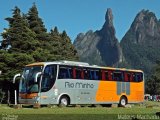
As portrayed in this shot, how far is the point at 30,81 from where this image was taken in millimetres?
25906

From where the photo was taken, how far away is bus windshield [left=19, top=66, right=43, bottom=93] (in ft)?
83.7

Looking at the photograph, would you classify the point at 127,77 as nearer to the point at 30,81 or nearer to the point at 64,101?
the point at 64,101

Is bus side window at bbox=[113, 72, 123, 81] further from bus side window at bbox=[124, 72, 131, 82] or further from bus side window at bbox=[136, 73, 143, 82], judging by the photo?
bus side window at bbox=[136, 73, 143, 82]

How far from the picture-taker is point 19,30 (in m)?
41.7

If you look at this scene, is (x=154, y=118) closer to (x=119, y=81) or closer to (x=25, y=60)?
(x=119, y=81)

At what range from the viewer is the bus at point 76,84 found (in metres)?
25.5

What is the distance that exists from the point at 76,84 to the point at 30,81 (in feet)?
11.0

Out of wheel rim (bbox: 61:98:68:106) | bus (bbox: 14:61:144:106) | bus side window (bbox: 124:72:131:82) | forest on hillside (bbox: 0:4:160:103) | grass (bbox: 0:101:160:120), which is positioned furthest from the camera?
forest on hillside (bbox: 0:4:160:103)

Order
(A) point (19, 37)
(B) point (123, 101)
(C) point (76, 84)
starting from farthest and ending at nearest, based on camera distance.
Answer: (A) point (19, 37)
(B) point (123, 101)
(C) point (76, 84)

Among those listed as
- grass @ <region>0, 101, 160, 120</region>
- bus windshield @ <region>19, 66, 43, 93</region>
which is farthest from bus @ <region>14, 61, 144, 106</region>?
grass @ <region>0, 101, 160, 120</region>

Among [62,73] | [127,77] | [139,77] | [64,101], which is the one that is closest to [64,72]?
[62,73]

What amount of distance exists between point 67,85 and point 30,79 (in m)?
2.54

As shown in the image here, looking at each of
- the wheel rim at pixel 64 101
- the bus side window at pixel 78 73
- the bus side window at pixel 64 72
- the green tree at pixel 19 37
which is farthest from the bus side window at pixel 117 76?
the green tree at pixel 19 37

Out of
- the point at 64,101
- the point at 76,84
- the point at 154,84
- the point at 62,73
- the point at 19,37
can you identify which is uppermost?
the point at 19,37
